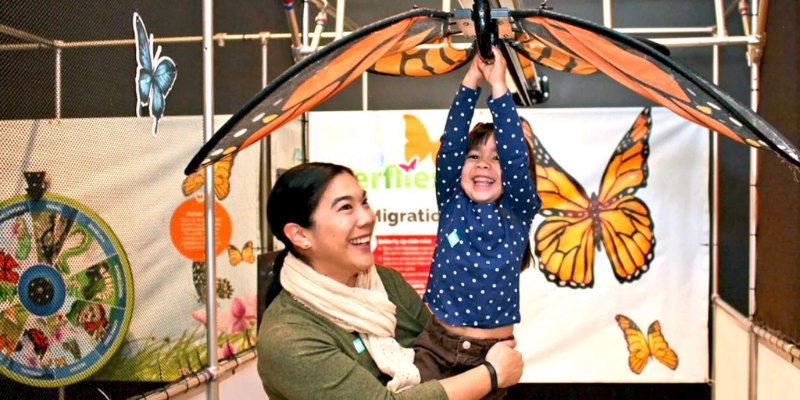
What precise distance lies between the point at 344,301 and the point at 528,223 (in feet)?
1.76

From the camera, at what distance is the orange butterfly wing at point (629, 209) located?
11.6ft

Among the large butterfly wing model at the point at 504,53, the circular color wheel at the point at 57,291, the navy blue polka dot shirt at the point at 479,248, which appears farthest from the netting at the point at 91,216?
the navy blue polka dot shirt at the point at 479,248

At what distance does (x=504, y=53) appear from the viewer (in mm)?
1462

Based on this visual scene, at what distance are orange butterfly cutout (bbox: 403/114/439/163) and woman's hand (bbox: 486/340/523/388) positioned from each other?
202 cm

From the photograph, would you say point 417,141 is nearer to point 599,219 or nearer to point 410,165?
point 410,165

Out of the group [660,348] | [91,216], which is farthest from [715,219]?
[91,216]

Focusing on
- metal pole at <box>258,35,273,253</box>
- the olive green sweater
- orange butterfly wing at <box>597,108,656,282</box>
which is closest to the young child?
the olive green sweater

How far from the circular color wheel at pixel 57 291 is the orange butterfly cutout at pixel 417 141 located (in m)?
2.01

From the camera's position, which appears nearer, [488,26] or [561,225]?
[488,26]

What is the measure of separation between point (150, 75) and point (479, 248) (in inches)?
39.3

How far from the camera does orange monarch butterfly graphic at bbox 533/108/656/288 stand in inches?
139

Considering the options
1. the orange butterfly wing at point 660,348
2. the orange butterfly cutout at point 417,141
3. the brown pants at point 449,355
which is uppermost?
the orange butterfly cutout at point 417,141

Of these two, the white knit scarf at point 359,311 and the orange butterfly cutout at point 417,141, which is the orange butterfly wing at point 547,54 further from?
the orange butterfly cutout at point 417,141

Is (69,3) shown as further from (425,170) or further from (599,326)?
(599,326)
